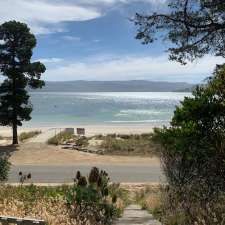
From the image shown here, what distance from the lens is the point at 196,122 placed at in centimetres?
1031

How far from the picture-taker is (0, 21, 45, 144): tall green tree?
37.2 meters

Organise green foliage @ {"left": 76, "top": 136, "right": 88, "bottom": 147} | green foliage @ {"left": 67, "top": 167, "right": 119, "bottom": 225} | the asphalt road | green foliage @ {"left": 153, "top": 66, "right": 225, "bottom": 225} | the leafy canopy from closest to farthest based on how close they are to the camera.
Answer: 1. green foliage @ {"left": 153, "top": 66, "right": 225, "bottom": 225}
2. the leafy canopy
3. green foliage @ {"left": 67, "top": 167, "right": 119, "bottom": 225}
4. the asphalt road
5. green foliage @ {"left": 76, "top": 136, "right": 88, "bottom": 147}

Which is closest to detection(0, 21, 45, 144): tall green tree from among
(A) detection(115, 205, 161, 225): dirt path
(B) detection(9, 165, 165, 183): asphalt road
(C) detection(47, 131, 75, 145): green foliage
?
(C) detection(47, 131, 75, 145): green foliage

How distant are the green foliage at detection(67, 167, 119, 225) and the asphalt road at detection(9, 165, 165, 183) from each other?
40.9 feet

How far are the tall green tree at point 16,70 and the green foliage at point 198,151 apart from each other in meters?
26.3

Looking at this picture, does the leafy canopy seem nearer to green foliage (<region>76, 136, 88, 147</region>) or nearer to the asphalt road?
the asphalt road

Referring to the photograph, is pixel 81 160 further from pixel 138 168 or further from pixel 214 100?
pixel 214 100

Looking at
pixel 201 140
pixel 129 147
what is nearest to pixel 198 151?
pixel 201 140

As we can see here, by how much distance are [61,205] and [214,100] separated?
3.10 m

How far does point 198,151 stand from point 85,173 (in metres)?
16.4

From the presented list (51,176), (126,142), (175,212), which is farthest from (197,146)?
(126,142)

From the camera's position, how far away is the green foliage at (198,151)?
8867mm

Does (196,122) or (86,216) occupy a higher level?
(196,122)

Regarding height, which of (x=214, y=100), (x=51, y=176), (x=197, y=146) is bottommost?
(x=51, y=176)
